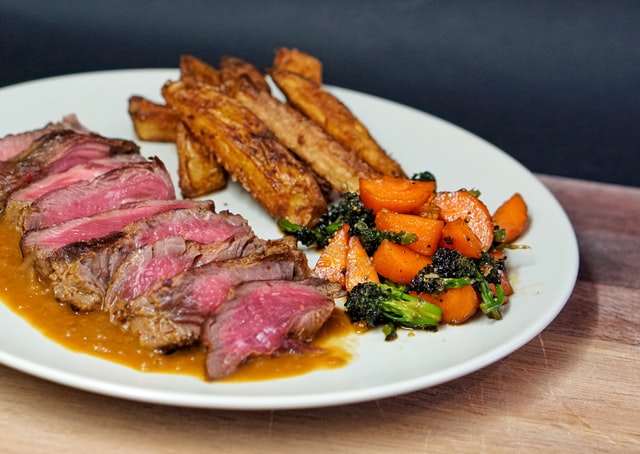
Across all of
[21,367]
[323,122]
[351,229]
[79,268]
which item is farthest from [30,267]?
[323,122]

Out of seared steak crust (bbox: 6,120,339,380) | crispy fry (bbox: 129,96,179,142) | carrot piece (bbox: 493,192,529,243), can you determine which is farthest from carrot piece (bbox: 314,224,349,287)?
crispy fry (bbox: 129,96,179,142)

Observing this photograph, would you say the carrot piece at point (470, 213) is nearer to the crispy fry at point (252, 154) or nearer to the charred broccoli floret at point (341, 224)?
the charred broccoli floret at point (341, 224)

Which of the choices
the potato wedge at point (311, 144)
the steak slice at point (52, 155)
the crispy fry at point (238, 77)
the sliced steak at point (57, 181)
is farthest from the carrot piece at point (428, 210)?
the steak slice at point (52, 155)

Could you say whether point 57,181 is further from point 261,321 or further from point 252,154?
point 261,321

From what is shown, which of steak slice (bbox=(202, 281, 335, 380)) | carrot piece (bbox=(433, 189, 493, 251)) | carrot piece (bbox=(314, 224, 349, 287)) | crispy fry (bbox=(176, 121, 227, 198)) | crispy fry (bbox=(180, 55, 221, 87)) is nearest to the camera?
steak slice (bbox=(202, 281, 335, 380))

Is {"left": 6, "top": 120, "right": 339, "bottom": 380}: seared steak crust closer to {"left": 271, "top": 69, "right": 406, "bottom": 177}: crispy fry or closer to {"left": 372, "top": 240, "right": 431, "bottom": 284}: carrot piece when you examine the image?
{"left": 372, "top": 240, "right": 431, "bottom": 284}: carrot piece

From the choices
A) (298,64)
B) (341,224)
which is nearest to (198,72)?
(298,64)
